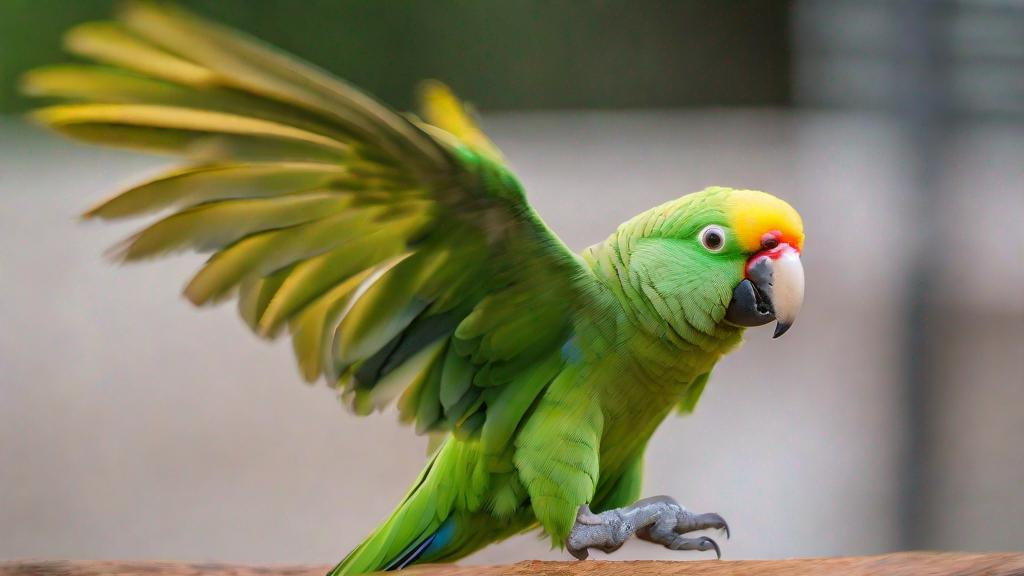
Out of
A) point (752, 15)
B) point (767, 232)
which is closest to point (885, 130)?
point (752, 15)

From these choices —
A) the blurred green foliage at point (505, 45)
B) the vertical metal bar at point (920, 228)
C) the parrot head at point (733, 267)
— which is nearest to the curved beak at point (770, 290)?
the parrot head at point (733, 267)

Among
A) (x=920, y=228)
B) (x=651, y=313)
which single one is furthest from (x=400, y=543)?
(x=920, y=228)

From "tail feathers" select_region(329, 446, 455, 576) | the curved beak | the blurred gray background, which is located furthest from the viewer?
the blurred gray background

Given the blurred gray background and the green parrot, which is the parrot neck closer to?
the green parrot

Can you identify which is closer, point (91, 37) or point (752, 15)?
point (91, 37)

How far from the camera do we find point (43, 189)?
368 cm

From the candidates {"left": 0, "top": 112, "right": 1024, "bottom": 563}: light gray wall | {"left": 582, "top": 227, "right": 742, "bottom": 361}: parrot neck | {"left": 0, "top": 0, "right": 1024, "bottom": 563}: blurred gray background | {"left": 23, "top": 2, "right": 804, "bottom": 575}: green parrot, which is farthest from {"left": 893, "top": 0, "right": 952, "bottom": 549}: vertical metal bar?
{"left": 582, "top": 227, "right": 742, "bottom": 361}: parrot neck

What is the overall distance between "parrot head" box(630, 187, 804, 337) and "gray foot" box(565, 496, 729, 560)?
280mm

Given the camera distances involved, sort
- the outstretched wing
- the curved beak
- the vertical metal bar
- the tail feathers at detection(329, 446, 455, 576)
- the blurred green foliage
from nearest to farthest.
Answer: the outstretched wing
the curved beak
the tail feathers at detection(329, 446, 455, 576)
the vertical metal bar
the blurred green foliage

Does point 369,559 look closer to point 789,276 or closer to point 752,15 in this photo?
point 789,276

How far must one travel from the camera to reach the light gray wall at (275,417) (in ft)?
11.1

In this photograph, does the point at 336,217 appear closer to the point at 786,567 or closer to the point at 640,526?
the point at 640,526

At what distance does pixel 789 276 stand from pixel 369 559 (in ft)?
2.49

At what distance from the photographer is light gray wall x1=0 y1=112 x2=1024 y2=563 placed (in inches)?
133
